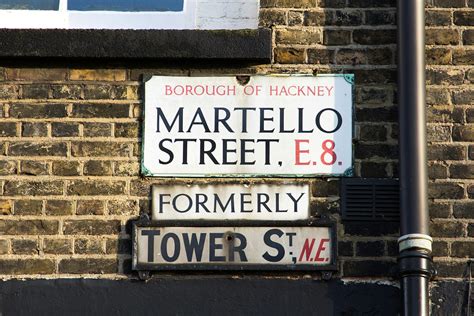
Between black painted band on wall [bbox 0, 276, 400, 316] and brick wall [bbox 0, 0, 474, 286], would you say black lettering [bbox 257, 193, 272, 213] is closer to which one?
brick wall [bbox 0, 0, 474, 286]

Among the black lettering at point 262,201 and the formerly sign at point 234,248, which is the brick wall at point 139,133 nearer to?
the formerly sign at point 234,248

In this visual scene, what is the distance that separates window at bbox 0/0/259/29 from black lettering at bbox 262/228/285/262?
3.58ft

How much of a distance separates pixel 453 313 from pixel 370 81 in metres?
1.19

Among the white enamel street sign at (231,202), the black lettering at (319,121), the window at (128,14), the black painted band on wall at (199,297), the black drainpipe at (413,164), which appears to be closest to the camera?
the black drainpipe at (413,164)

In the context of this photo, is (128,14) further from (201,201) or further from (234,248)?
(234,248)

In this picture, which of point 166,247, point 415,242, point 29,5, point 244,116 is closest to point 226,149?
point 244,116

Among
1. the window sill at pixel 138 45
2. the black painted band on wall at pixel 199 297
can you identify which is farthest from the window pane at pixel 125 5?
the black painted band on wall at pixel 199 297

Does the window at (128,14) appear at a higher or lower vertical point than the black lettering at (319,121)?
higher

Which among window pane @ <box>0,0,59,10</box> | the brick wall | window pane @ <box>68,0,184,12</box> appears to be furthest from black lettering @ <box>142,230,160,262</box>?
window pane @ <box>0,0,59,10</box>

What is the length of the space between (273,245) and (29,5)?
5.86 feet

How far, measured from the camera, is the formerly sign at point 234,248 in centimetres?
582

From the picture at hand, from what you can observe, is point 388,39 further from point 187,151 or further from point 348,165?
point 187,151

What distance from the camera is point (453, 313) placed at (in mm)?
5758

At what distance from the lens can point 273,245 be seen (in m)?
5.85
